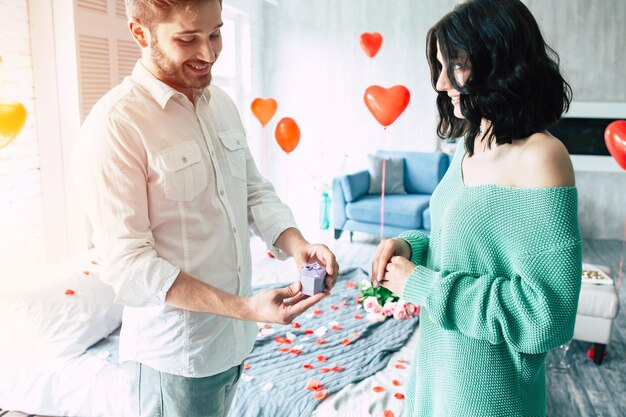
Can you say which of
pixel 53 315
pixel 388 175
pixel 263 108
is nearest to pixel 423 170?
pixel 388 175

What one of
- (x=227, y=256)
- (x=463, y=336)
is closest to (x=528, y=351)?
(x=463, y=336)

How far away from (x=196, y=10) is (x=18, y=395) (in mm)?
1996

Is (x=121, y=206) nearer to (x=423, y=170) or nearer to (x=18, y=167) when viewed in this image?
(x=18, y=167)

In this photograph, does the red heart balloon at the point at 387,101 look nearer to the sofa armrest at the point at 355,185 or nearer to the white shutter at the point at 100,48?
the sofa armrest at the point at 355,185

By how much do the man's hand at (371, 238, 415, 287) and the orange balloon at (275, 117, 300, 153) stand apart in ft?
11.4

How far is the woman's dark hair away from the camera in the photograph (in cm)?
A: 113

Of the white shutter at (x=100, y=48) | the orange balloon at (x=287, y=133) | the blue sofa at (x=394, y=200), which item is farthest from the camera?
the blue sofa at (x=394, y=200)

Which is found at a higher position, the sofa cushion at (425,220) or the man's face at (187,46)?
the man's face at (187,46)

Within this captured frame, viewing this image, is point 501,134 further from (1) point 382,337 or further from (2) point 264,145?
(2) point 264,145

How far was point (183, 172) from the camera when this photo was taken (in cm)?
128

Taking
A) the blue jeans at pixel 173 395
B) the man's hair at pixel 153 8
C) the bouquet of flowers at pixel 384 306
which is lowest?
the bouquet of flowers at pixel 384 306

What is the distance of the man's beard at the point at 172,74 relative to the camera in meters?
1.28

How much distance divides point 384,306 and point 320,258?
193 cm

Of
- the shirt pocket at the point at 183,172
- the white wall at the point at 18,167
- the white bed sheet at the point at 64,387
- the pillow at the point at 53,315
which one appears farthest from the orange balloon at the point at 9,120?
the shirt pocket at the point at 183,172
